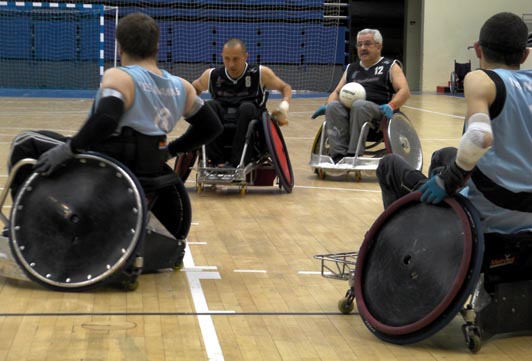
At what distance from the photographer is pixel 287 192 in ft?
26.9

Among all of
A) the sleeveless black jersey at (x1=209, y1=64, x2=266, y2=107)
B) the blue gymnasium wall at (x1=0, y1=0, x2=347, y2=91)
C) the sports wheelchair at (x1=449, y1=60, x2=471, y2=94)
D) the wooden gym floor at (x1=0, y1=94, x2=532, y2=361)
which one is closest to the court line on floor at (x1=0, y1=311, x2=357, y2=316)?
the wooden gym floor at (x1=0, y1=94, x2=532, y2=361)

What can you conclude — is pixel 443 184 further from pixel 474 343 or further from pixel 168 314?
pixel 168 314

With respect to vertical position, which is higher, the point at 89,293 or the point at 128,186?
the point at 128,186

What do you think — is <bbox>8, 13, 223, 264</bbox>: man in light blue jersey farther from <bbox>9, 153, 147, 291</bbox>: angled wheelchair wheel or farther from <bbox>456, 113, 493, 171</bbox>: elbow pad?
<bbox>456, 113, 493, 171</bbox>: elbow pad

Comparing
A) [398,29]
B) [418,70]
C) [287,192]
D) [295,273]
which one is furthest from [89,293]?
[398,29]

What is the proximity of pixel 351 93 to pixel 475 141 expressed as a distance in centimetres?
540

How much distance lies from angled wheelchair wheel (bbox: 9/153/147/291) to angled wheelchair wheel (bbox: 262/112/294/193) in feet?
10.9

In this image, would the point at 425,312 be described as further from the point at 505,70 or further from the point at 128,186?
the point at 128,186

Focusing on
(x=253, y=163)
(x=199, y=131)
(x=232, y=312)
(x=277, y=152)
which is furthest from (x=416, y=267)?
(x=253, y=163)

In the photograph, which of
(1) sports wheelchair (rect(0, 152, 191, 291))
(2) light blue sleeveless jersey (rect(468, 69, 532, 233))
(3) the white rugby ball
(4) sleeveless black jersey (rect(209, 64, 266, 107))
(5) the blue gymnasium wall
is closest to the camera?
(2) light blue sleeveless jersey (rect(468, 69, 532, 233))

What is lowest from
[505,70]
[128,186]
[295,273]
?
[295,273]

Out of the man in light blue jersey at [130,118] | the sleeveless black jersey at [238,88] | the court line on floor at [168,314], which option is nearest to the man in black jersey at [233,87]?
the sleeveless black jersey at [238,88]

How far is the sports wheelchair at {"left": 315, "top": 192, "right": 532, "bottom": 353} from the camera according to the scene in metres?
3.66

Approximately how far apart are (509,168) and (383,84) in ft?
17.4
